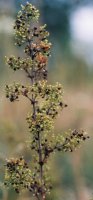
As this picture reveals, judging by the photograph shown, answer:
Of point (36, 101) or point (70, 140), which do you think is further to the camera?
point (70, 140)

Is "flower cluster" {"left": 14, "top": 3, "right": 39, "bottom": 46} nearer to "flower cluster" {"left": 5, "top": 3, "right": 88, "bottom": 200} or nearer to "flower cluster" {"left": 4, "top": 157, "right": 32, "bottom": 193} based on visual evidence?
"flower cluster" {"left": 5, "top": 3, "right": 88, "bottom": 200}

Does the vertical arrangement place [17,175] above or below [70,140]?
below

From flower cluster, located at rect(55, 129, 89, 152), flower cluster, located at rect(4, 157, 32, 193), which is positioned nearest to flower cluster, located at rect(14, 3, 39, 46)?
flower cluster, located at rect(55, 129, 89, 152)

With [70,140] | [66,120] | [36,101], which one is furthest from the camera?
[66,120]

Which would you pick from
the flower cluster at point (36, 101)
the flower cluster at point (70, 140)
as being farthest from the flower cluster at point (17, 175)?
the flower cluster at point (70, 140)

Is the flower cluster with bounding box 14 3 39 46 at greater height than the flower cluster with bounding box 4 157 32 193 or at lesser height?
greater

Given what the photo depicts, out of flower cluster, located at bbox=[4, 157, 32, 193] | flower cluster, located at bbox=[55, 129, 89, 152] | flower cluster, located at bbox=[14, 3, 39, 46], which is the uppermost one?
flower cluster, located at bbox=[14, 3, 39, 46]

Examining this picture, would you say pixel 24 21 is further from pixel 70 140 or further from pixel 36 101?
pixel 70 140

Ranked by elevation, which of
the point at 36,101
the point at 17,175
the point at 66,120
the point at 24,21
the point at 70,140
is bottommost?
the point at 17,175

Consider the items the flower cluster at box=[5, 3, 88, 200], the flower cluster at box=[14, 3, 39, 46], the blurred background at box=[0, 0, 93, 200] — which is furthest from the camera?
the blurred background at box=[0, 0, 93, 200]

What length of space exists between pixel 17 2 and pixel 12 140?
17.1 m

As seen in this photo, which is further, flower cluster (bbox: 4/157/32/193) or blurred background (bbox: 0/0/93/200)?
blurred background (bbox: 0/0/93/200)

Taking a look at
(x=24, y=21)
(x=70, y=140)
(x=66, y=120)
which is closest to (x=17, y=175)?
(x=70, y=140)

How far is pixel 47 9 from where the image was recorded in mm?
36094
